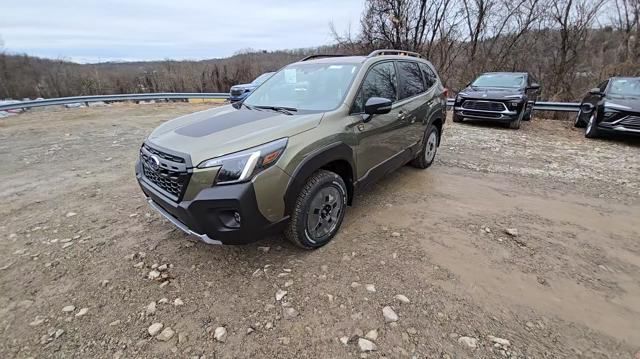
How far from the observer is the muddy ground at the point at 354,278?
2.02 meters

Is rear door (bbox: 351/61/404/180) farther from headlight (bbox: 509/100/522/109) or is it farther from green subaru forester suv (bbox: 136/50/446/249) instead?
headlight (bbox: 509/100/522/109)

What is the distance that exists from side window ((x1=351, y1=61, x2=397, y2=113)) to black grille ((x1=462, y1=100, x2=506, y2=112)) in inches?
230

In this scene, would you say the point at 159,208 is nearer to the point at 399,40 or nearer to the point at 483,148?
the point at 483,148

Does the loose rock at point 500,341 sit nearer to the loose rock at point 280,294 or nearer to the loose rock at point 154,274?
the loose rock at point 280,294

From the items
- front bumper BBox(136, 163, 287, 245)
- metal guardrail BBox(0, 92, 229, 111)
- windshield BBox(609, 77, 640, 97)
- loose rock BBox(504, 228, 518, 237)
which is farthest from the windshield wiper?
→ metal guardrail BBox(0, 92, 229, 111)

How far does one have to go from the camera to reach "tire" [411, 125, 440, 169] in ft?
15.4

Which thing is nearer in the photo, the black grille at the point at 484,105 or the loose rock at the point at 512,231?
the loose rock at the point at 512,231

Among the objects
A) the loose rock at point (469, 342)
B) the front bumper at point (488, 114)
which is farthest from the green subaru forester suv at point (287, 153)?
the front bumper at point (488, 114)

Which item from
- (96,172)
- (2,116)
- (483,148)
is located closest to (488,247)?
(483,148)

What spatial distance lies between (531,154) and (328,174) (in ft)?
17.2

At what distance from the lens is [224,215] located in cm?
226

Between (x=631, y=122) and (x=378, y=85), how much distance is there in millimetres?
6401

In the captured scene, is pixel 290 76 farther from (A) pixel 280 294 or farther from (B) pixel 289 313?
(B) pixel 289 313

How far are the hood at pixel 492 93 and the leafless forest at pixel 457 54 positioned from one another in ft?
21.2
